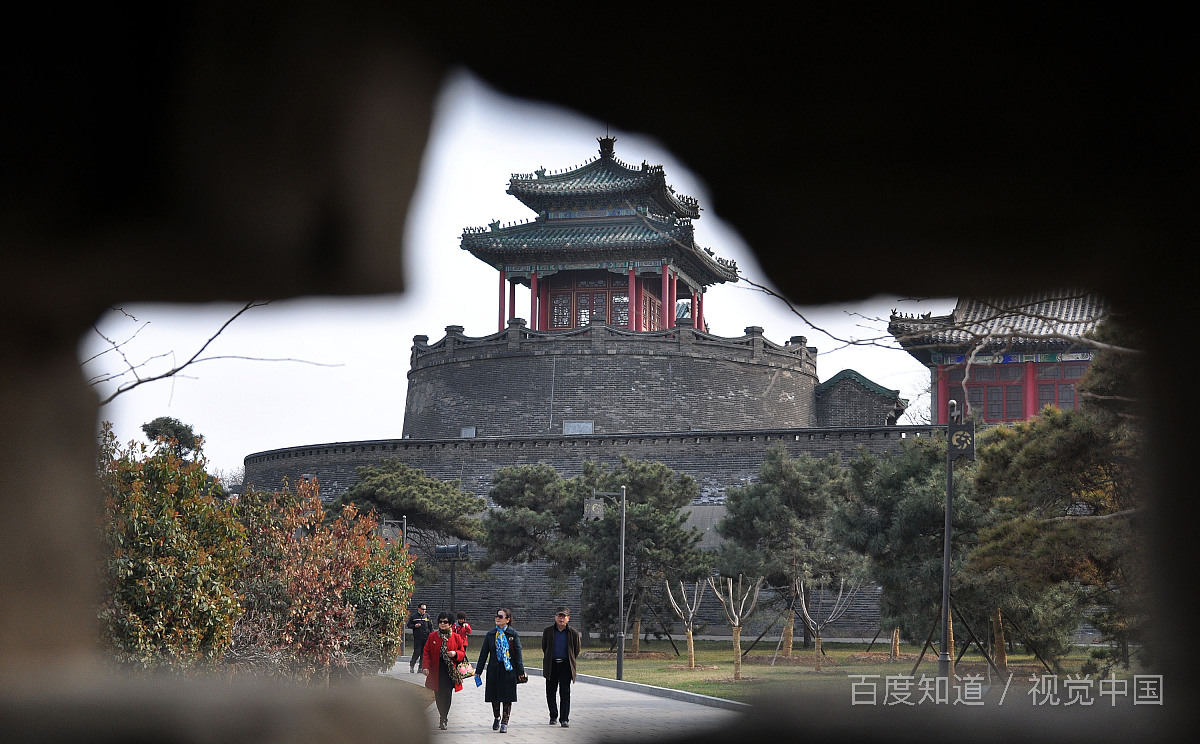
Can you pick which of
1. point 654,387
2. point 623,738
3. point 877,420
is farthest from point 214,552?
point 877,420

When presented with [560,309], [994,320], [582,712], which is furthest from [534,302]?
[994,320]

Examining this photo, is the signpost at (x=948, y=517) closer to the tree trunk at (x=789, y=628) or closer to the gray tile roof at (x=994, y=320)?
the tree trunk at (x=789, y=628)

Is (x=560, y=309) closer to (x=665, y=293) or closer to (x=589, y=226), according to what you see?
(x=589, y=226)

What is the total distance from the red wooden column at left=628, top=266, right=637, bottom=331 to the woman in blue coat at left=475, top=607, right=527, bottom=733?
22.6 m

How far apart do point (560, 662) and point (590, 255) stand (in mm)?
23058

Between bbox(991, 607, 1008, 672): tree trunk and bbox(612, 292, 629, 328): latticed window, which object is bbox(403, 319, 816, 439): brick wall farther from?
bbox(991, 607, 1008, 672): tree trunk

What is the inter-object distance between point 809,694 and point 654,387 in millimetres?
24517

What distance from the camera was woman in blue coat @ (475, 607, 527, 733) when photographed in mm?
7688

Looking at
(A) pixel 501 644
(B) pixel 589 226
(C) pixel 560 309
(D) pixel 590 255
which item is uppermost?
(B) pixel 589 226

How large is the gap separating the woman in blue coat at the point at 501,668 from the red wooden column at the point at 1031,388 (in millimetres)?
17196

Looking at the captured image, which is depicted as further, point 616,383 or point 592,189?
point 592,189

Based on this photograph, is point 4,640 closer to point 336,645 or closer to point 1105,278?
point 1105,278

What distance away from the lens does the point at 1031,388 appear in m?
23.4

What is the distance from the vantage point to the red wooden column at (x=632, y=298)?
30469mm
